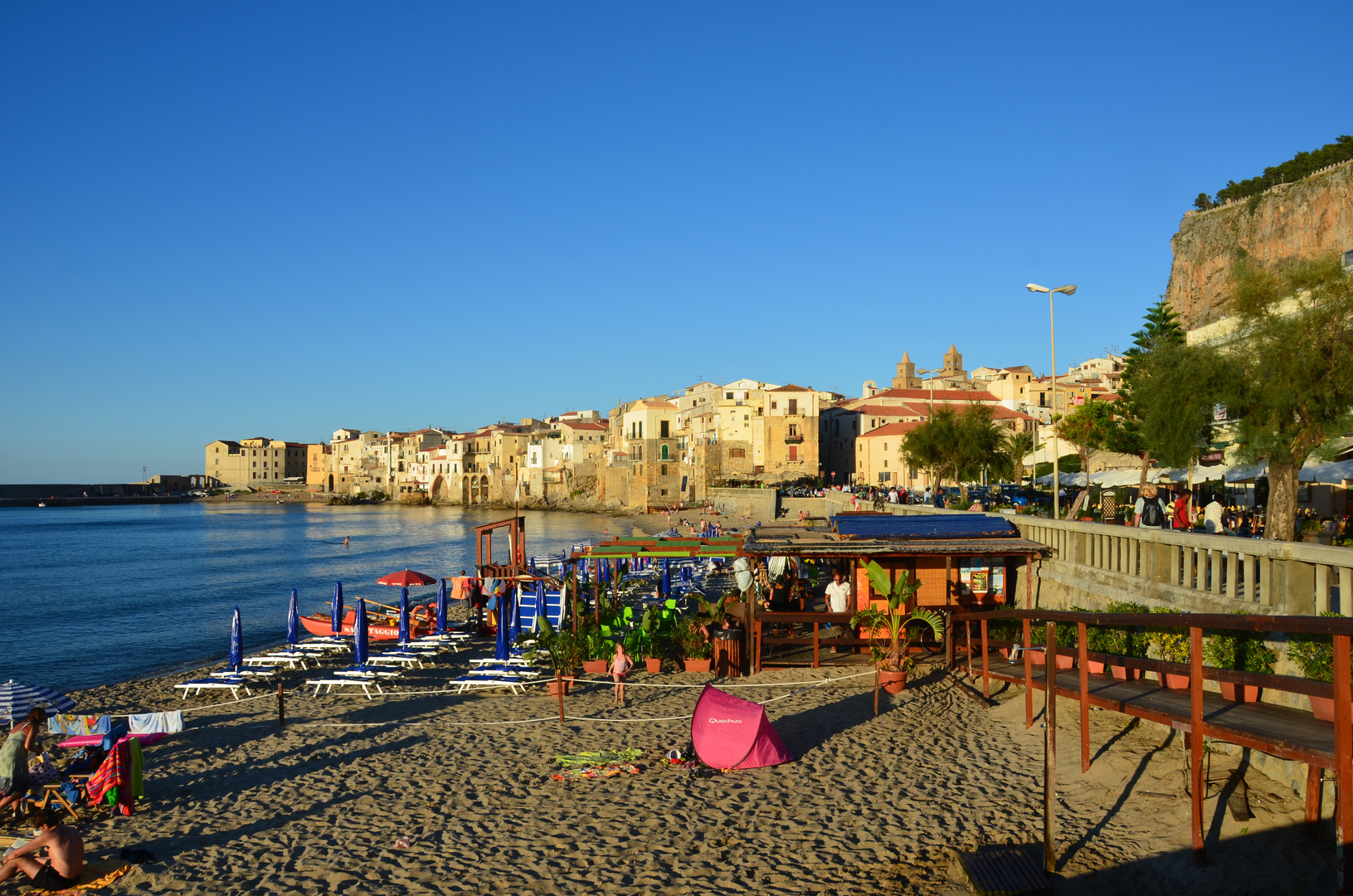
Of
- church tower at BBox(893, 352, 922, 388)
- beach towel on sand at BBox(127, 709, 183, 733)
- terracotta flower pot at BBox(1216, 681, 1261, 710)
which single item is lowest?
beach towel on sand at BBox(127, 709, 183, 733)

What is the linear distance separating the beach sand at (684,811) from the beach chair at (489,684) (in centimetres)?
186

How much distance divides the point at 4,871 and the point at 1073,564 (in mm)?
13673

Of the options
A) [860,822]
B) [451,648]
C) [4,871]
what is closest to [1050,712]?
[860,822]

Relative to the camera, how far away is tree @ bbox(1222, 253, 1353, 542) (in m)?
13.2

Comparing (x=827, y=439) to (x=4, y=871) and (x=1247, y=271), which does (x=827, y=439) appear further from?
(x=4, y=871)

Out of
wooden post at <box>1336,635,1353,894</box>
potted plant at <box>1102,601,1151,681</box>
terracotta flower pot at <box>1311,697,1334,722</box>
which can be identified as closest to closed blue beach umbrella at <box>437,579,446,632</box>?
potted plant at <box>1102,601,1151,681</box>

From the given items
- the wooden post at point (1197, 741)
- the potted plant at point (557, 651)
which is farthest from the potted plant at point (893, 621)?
the wooden post at point (1197, 741)

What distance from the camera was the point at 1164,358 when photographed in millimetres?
16641

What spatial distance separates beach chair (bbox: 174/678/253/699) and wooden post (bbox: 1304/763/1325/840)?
53.3ft

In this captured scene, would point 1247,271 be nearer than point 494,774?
No

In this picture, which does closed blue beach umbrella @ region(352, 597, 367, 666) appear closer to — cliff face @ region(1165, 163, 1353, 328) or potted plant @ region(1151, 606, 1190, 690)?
potted plant @ region(1151, 606, 1190, 690)

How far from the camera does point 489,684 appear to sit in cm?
1566

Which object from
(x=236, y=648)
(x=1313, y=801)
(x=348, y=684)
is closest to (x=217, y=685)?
(x=236, y=648)

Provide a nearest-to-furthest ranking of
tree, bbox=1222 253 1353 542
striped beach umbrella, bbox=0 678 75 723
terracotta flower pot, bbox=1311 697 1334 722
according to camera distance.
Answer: terracotta flower pot, bbox=1311 697 1334 722 < striped beach umbrella, bbox=0 678 75 723 < tree, bbox=1222 253 1353 542
